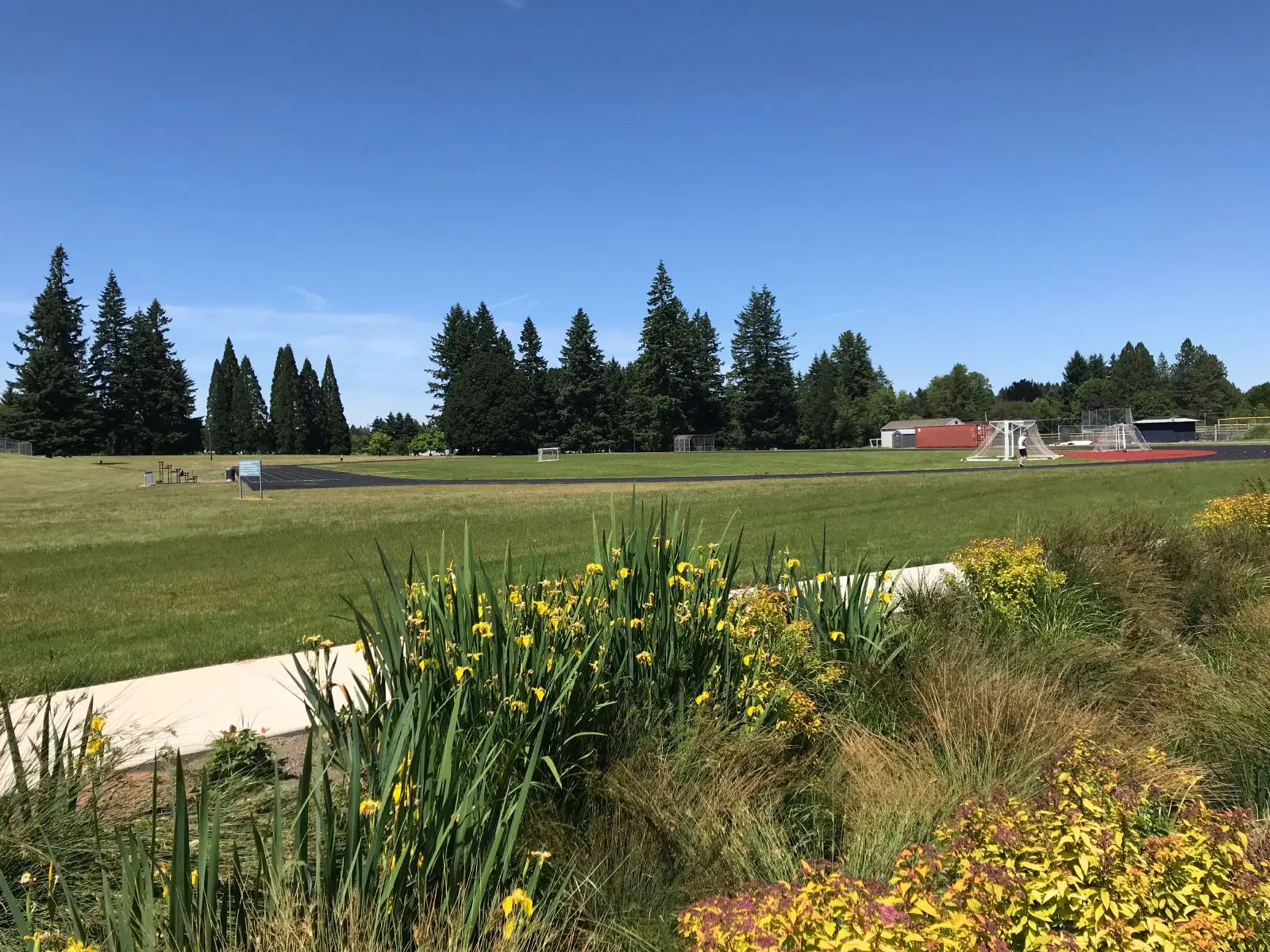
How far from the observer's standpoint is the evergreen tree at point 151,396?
252ft

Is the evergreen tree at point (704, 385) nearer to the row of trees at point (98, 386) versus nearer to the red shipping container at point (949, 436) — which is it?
the red shipping container at point (949, 436)

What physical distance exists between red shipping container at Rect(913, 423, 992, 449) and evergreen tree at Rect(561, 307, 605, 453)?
34099 mm

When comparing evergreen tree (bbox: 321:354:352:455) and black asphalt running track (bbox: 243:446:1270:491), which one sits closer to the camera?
black asphalt running track (bbox: 243:446:1270:491)

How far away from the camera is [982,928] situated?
6.16 ft

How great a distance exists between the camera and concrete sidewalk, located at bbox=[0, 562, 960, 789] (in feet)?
14.4

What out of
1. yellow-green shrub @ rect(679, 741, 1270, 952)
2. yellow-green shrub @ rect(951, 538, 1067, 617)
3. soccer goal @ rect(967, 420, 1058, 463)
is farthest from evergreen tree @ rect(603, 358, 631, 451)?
yellow-green shrub @ rect(679, 741, 1270, 952)

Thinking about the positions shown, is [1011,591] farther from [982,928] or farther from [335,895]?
[335,895]

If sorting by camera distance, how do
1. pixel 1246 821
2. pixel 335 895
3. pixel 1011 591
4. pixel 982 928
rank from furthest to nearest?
1. pixel 1011 591
2. pixel 1246 821
3. pixel 335 895
4. pixel 982 928

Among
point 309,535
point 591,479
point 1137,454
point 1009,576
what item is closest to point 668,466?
point 591,479

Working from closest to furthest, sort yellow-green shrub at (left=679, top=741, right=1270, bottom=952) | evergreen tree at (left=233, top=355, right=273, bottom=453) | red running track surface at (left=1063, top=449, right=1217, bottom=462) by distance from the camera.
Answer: yellow-green shrub at (left=679, top=741, right=1270, bottom=952), red running track surface at (left=1063, top=449, right=1217, bottom=462), evergreen tree at (left=233, top=355, right=273, bottom=453)

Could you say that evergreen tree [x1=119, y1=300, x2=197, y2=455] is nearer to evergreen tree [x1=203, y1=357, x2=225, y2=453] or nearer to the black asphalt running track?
evergreen tree [x1=203, y1=357, x2=225, y2=453]

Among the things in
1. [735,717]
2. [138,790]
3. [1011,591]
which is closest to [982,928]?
[735,717]

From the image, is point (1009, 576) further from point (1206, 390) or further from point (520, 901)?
point (1206, 390)

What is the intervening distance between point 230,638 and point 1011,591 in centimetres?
654
